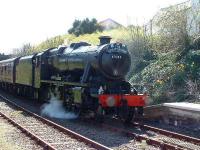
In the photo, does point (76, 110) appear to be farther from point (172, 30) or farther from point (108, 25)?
point (108, 25)

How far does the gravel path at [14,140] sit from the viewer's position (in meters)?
11.5

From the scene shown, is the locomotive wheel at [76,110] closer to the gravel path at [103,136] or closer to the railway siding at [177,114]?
the gravel path at [103,136]

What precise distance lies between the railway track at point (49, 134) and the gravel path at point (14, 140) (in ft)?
0.54

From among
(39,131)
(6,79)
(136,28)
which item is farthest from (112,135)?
(6,79)

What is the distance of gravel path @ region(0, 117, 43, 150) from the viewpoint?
37.7 feet

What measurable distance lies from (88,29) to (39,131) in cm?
4625

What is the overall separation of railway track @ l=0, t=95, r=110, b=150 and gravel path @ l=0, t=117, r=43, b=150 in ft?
0.54

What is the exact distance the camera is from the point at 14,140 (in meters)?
12.7

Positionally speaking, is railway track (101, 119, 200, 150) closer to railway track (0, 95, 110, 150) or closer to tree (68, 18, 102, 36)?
railway track (0, 95, 110, 150)

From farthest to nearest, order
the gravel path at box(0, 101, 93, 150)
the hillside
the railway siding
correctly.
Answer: the hillside < the railway siding < the gravel path at box(0, 101, 93, 150)

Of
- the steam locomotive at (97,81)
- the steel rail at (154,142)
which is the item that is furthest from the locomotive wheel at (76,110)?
the steel rail at (154,142)

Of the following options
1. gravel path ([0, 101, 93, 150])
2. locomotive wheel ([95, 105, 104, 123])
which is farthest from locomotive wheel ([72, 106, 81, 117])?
gravel path ([0, 101, 93, 150])

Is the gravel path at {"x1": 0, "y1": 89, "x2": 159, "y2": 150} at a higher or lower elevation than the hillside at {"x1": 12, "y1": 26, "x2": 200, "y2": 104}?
lower

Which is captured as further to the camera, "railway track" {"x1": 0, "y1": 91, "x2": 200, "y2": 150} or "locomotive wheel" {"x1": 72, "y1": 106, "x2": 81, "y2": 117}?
"locomotive wheel" {"x1": 72, "y1": 106, "x2": 81, "y2": 117}
